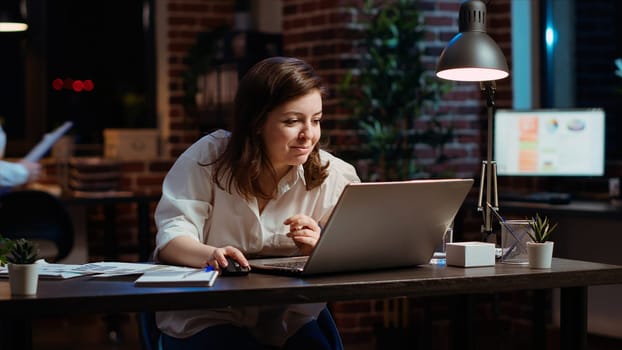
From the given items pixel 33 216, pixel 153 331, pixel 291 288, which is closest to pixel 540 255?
pixel 291 288

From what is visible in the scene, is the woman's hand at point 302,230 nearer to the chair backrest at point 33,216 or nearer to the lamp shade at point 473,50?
the lamp shade at point 473,50

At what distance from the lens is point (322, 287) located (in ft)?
6.48

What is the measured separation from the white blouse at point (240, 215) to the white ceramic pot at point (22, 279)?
1.55 ft

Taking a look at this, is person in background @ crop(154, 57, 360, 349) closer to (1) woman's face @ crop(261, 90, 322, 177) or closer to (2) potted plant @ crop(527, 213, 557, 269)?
(1) woman's face @ crop(261, 90, 322, 177)

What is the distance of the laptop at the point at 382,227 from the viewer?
2.01 metres

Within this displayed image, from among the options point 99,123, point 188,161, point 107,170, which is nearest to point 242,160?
point 188,161

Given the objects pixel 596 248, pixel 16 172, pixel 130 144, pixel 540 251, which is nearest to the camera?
pixel 540 251

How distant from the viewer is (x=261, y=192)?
2.50 m

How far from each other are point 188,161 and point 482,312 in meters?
2.94

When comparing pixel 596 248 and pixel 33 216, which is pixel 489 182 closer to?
pixel 596 248

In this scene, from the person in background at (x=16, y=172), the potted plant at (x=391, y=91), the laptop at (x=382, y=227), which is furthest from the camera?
the person in background at (x=16, y=172)

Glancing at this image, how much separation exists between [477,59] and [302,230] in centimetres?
58

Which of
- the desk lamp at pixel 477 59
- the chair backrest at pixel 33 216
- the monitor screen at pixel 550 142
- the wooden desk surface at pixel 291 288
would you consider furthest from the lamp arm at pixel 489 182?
the chair backrest at pixel 33 216

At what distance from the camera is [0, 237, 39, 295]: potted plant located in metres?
1.89
